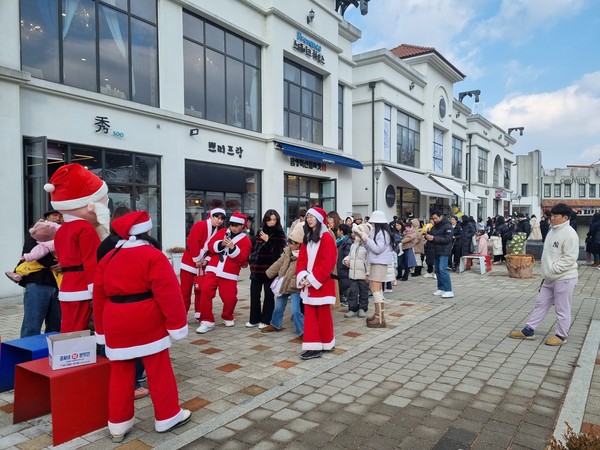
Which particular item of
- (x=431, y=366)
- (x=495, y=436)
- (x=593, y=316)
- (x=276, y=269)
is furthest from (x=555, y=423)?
(x=593, y=316)

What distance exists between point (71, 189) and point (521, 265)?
11.3 meters

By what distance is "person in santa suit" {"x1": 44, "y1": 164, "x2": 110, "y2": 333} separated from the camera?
3930 mm

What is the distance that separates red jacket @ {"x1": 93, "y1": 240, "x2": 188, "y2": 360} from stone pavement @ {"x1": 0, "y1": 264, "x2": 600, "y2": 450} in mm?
732

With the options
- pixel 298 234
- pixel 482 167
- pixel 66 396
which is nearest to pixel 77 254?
pixel 66 396

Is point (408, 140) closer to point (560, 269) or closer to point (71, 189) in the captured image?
point (560, 269)

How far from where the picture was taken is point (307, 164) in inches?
663

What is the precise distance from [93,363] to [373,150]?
19888 millimetres

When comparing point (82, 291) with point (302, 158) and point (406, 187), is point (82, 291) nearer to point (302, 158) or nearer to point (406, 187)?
point (302, 158)

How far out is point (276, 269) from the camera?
604 centimetres

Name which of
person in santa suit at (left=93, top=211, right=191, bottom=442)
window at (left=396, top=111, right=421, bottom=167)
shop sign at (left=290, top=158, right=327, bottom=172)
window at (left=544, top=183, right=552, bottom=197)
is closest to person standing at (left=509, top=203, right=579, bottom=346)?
person in santa suit at (left=93, top=211, right=191, bottom=442)

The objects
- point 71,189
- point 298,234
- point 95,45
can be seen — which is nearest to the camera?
point 71,189

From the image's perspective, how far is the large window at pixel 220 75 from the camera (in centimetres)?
1273

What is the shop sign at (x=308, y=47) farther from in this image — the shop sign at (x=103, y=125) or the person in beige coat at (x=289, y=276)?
the person in beige coat at (x=289, y=276)

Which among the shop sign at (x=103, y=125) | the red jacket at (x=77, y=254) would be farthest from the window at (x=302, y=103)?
the red jacket at (x=77, y=254)
